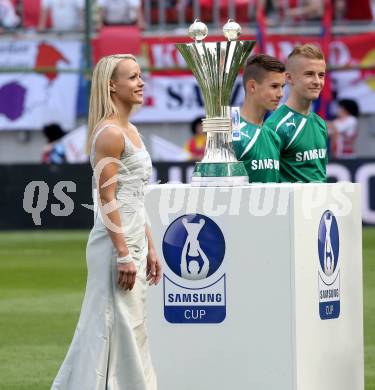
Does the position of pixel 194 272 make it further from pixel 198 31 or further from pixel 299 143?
pixel 299 143

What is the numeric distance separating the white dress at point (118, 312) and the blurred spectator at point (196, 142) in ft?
48.6

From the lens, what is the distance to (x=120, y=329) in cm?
683

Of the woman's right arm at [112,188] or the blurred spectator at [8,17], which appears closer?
the woman's right arm at [112,188]

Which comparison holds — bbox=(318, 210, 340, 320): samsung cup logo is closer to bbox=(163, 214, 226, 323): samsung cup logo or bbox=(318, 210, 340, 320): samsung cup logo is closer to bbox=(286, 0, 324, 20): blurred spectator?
bbox=(163, 214, 226, 323): samsung cup logo

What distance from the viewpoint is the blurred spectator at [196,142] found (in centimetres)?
2185

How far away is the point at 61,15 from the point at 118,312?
1729cm

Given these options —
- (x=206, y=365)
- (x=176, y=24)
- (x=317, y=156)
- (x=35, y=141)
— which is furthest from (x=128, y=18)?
(x=206, y=365)

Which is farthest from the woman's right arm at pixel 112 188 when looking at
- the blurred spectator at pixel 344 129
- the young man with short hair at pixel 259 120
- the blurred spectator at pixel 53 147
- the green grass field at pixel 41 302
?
the blurred spectator at pixel 344 129

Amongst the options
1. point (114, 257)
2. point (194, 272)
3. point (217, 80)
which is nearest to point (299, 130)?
point (217, 80)

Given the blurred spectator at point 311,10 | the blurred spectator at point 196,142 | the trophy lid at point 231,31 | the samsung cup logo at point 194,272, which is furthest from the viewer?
the blurred spectator at point 311,10

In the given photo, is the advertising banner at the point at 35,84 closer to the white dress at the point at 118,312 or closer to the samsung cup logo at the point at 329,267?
the samsung cup logo at the point at 329,267

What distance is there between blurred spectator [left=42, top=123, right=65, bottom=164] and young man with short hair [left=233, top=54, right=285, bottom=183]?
1323 cm

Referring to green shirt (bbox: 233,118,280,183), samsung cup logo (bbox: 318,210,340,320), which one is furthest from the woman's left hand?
green shirt (bbox: 233,118,280,183)

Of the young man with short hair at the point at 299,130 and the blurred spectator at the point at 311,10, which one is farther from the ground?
the blurred spectator at the point at 311,10
